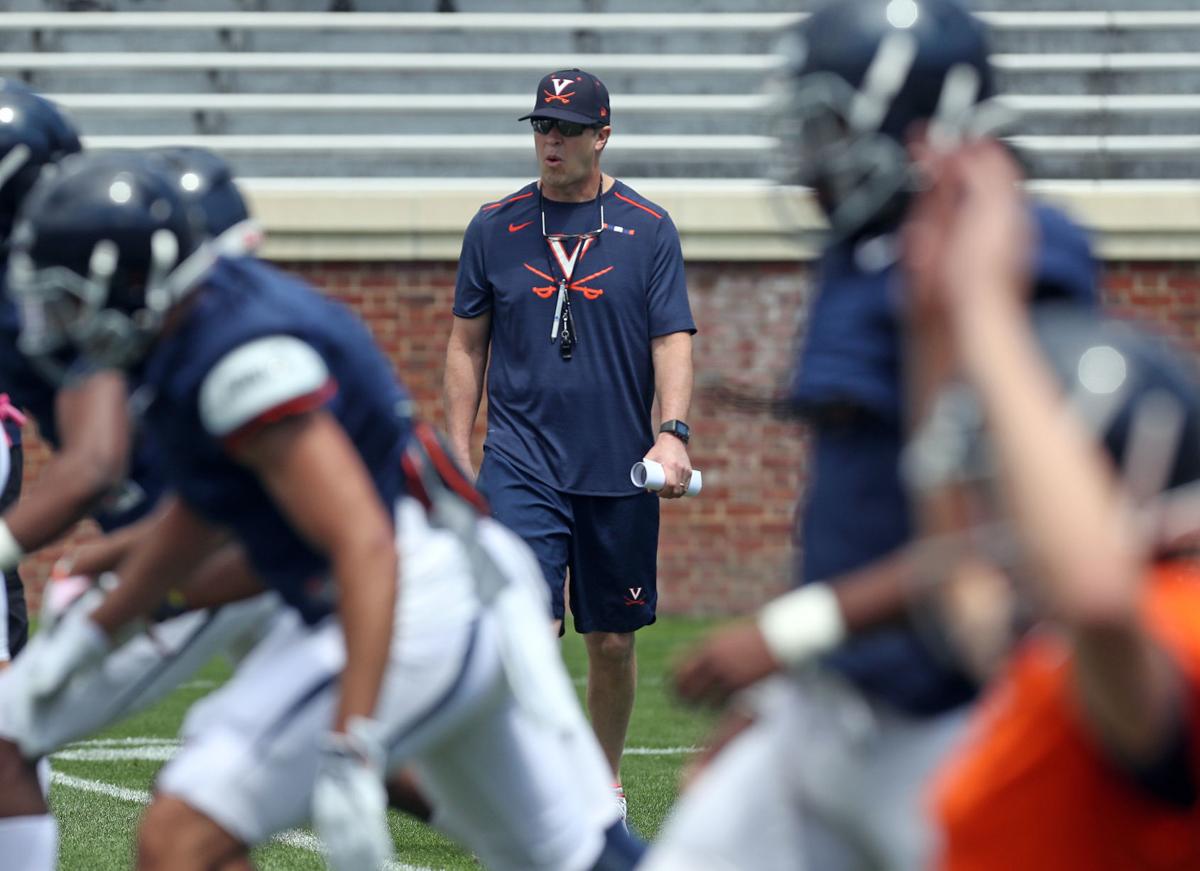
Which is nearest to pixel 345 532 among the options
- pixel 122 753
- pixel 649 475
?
pixel 649 475

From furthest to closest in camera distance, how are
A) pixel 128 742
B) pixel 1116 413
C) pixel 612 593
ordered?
pixel 128 742, pixel 612 593, pixel 1116 413

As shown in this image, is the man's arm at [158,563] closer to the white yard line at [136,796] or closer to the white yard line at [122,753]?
the white yard line at [136,796]

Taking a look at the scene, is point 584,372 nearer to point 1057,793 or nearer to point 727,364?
point 1057,793

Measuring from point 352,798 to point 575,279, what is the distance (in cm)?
393

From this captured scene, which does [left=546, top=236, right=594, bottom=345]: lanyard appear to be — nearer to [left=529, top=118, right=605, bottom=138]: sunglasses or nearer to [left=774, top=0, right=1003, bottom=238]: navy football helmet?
[left=529, top=118, right=605, bottom=138]: sunglasses

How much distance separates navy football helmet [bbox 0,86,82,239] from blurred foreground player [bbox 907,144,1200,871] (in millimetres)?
2932

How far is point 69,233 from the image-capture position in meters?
3.35

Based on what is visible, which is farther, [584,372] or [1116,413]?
[584,372]

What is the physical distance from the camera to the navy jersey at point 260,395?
320cm

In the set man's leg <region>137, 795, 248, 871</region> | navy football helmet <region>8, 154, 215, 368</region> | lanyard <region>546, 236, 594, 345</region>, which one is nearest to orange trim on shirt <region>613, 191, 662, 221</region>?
lanyard <region>546, 236, 594, 345</region>

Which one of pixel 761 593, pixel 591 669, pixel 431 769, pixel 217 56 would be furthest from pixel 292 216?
pixel 431 769

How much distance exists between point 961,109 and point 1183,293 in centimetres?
1044

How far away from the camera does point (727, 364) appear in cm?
1261

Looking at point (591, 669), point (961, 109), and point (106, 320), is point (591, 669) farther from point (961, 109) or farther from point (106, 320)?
point (961, 109)
